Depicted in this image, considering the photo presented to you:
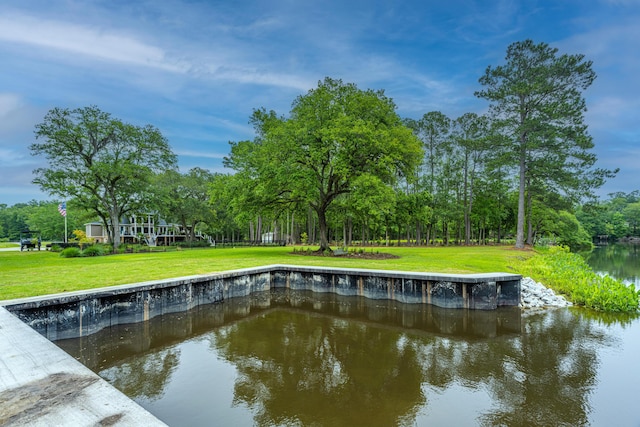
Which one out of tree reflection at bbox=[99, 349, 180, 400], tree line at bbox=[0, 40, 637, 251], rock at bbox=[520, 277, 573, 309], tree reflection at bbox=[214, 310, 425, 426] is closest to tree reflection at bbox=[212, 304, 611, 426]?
tree reflection at bbox=[214, 310, 425, 426]

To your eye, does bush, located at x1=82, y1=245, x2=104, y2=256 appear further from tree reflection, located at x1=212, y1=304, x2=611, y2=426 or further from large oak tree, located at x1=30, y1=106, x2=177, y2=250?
tree reflection, located at x1=212, y1=304, x2=611, y2=426

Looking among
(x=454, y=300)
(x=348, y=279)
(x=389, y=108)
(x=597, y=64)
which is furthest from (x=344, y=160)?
(x=597, y=64)

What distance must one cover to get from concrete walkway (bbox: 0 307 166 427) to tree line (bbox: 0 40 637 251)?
48.5ft

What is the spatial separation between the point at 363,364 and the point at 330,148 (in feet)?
47.7

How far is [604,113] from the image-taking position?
27219mm

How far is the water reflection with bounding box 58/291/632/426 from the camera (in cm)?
408

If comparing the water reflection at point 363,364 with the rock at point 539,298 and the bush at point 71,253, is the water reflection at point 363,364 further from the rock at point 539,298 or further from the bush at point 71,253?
the bush at point 71,253

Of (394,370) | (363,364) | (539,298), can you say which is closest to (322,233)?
(539,298)

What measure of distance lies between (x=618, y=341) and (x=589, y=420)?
401cm

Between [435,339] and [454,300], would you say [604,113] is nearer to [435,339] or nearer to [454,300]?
[454,300]

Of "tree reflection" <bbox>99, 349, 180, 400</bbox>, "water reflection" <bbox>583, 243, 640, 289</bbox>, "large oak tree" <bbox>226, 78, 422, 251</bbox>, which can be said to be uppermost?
"large oak tree" <bbox>226, 78, 422, 251</bbox>

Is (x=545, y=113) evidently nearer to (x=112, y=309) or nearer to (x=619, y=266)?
(x=619, y=266)

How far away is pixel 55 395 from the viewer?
2510 millimetres

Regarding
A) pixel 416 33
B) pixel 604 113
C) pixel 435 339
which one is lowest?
pixel 435 339
